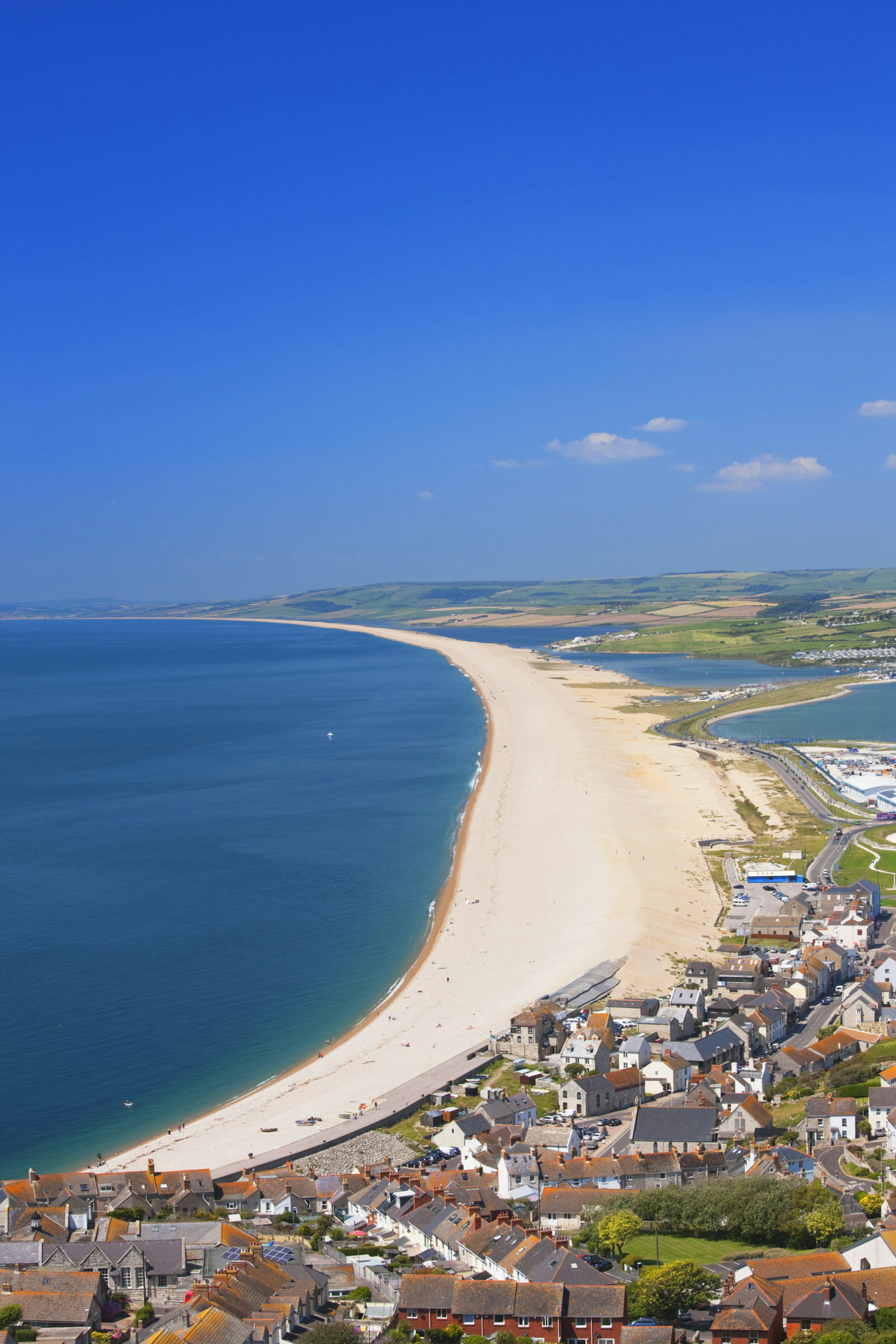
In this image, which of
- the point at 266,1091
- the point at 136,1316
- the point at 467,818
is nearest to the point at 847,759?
the point at 467,818

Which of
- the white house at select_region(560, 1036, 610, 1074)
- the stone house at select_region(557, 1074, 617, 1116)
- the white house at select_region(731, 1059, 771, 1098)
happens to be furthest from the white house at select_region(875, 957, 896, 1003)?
the stone house at select_region(557, 1074, 617, 1116)

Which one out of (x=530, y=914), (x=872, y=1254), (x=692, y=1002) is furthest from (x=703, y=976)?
(x=872, y=1254)

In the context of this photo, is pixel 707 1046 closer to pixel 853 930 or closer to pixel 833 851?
pixel 853 930

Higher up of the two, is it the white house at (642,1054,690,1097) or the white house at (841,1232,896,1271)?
the white house at (841,1232,896,1271)

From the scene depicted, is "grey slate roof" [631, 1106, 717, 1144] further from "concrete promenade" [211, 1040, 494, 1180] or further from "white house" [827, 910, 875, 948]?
"white house" [827, 910, 875, 948]

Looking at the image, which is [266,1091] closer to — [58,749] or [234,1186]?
[234,1186]
